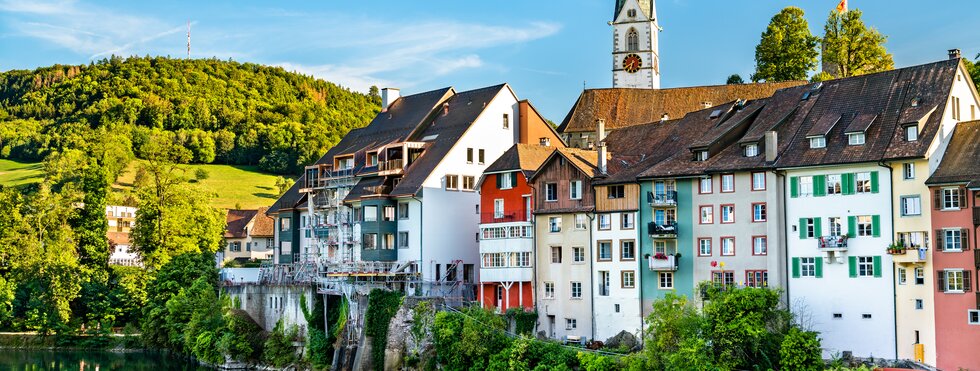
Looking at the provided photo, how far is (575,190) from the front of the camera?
65875mm

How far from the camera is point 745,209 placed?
2287 inches

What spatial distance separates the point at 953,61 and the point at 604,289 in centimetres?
2169

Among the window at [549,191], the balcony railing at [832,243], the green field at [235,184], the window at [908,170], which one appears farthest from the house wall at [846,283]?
the green field at [235,184]

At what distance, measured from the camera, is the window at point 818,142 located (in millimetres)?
55938

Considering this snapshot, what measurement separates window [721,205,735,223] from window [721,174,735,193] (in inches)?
32.8

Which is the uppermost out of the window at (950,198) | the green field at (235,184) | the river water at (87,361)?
the green field at (235,184)

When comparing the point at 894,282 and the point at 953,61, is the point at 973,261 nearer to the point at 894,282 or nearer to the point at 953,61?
the point at 894,282

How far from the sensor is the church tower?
11150cm

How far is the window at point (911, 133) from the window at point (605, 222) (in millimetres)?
17065

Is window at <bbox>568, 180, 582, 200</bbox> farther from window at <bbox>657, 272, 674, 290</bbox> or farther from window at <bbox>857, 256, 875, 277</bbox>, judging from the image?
window at <bbox>857, 256, 875, 277</bbox>

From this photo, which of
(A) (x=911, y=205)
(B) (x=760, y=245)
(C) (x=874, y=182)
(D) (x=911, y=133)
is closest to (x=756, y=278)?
(B) (x=760, y=245)

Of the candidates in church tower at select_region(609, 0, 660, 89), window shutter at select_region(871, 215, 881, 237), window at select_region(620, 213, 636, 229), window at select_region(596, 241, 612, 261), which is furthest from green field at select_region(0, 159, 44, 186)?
window shutter at select_region(871, 215, 881, 237)

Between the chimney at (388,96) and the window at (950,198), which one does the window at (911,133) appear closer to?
the window at (950,198)

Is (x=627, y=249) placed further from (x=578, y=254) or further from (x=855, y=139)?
(x=855, y=139)
